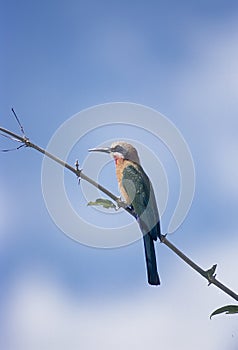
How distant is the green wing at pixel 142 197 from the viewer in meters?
4.62

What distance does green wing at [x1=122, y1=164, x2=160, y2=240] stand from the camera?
15.2 ft

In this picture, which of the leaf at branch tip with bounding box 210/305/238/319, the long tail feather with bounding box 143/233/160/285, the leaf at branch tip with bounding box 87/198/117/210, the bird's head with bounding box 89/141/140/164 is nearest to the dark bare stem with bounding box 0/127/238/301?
the leaf at branch tip with bounding box 210/305/238/319

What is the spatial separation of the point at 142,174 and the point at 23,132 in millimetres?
2318

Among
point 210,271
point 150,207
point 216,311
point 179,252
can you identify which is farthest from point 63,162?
point 150,207

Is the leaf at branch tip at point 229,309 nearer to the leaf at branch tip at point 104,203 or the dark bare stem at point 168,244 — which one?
the dark bare stem at point 168,244

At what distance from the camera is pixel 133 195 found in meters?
5.41

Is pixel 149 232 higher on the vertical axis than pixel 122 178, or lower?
lower

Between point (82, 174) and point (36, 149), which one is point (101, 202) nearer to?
point (82, 174)

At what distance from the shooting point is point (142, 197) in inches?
208

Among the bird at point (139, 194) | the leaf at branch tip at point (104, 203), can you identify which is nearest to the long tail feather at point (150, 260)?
the bird at point (139, 194)

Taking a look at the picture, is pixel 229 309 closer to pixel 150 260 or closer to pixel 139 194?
pixel 150 260

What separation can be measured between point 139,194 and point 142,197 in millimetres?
97

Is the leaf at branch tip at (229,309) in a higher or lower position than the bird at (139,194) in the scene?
lower

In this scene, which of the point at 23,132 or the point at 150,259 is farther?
the point at 150,259
